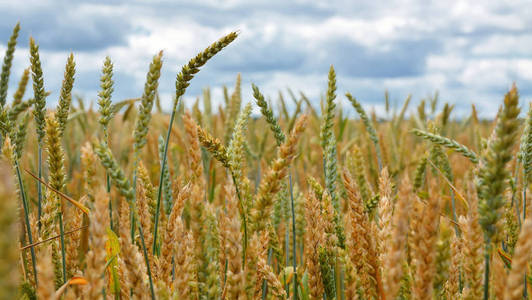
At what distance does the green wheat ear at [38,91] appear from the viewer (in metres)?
1.22

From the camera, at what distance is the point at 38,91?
3.98ft

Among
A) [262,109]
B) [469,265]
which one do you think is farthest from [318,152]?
[469,265]

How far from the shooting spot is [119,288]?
117 centimetres

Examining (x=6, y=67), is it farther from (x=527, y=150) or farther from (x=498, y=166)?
(x=527, y=150)

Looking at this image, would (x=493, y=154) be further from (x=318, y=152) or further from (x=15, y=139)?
(x=318, y=152)

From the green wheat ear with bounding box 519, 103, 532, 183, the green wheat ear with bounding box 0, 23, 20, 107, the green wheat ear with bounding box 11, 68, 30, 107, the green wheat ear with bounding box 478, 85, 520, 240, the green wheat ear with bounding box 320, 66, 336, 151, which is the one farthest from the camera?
the green wheat ear with bounding box 11, 68, 30, 107

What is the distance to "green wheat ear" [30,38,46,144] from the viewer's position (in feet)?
4.00

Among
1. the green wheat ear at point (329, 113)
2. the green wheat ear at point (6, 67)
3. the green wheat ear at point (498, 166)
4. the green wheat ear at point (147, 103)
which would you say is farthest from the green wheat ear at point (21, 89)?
the green wheat ear at point (498, 166)

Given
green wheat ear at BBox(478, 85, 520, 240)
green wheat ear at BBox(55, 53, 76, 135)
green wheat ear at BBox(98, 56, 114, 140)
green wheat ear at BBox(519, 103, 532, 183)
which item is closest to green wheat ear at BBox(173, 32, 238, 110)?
green wheat ear at BBox(98, 56, 114, 140)

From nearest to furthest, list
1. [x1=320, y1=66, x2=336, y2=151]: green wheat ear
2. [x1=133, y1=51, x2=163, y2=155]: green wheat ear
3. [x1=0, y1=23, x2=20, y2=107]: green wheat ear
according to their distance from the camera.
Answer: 1. [x1=133, y1=51, x2=163, y2=155]: green wheat ear
2. [x1=320, y1=66, x2=336, y2=151]: green wheat ear
3. [x1=0, y1=23, x2=20, y2=107]: green wheat ear

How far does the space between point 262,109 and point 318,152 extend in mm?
3090

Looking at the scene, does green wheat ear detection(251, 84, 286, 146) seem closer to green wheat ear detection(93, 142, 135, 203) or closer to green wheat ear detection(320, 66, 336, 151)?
green wheat ear detection(320, 66, 336, 151)

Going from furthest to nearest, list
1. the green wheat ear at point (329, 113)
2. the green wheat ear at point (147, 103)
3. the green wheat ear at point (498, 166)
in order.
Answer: the green wheat ear at point (329, 113) < the green wheat ear at point (147, 103) < the green wheat ear at point (498, 166)

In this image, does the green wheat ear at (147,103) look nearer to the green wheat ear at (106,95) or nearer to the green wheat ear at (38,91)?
the green wheat ear at (106,95)
